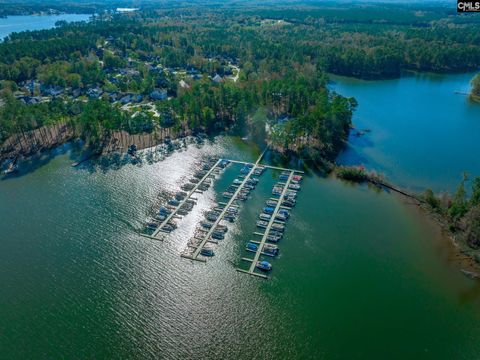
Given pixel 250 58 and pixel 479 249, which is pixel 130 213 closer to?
pixel 479 249

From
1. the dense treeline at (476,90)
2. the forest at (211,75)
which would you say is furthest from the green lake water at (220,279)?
the dense treeline at (476,90)

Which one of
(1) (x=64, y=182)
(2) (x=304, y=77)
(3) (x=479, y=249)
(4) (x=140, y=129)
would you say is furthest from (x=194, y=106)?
(3) (x=479, y=249)

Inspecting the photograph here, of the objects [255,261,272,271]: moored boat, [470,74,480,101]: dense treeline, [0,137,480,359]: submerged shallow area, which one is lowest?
[0,137,480,359]: submerged shallow area

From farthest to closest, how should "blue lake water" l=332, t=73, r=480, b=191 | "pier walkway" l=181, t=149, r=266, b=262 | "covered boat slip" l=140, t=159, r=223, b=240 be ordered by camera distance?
"blue lake water" l=332, t=73, r=480, b=191 < "covered boat slip" l=140, t=159, r=223, b=240 < "pier walkway" l=181, t=149, r=266, b=262

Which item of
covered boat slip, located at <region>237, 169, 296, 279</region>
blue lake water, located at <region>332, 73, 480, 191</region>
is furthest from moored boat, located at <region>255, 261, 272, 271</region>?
blue lake water, located at <region>332, 73, 480, 191</region>

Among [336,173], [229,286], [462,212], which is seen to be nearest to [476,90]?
[336,173]

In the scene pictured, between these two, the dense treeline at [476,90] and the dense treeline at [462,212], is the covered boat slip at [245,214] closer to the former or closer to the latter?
the dense treeline at [462,212]

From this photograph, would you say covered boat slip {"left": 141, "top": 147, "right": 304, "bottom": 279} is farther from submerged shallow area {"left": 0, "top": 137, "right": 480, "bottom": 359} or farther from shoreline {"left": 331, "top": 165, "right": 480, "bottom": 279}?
shoreline {"left": 331, "top": 165, "right": 480, "bottom": 279}
